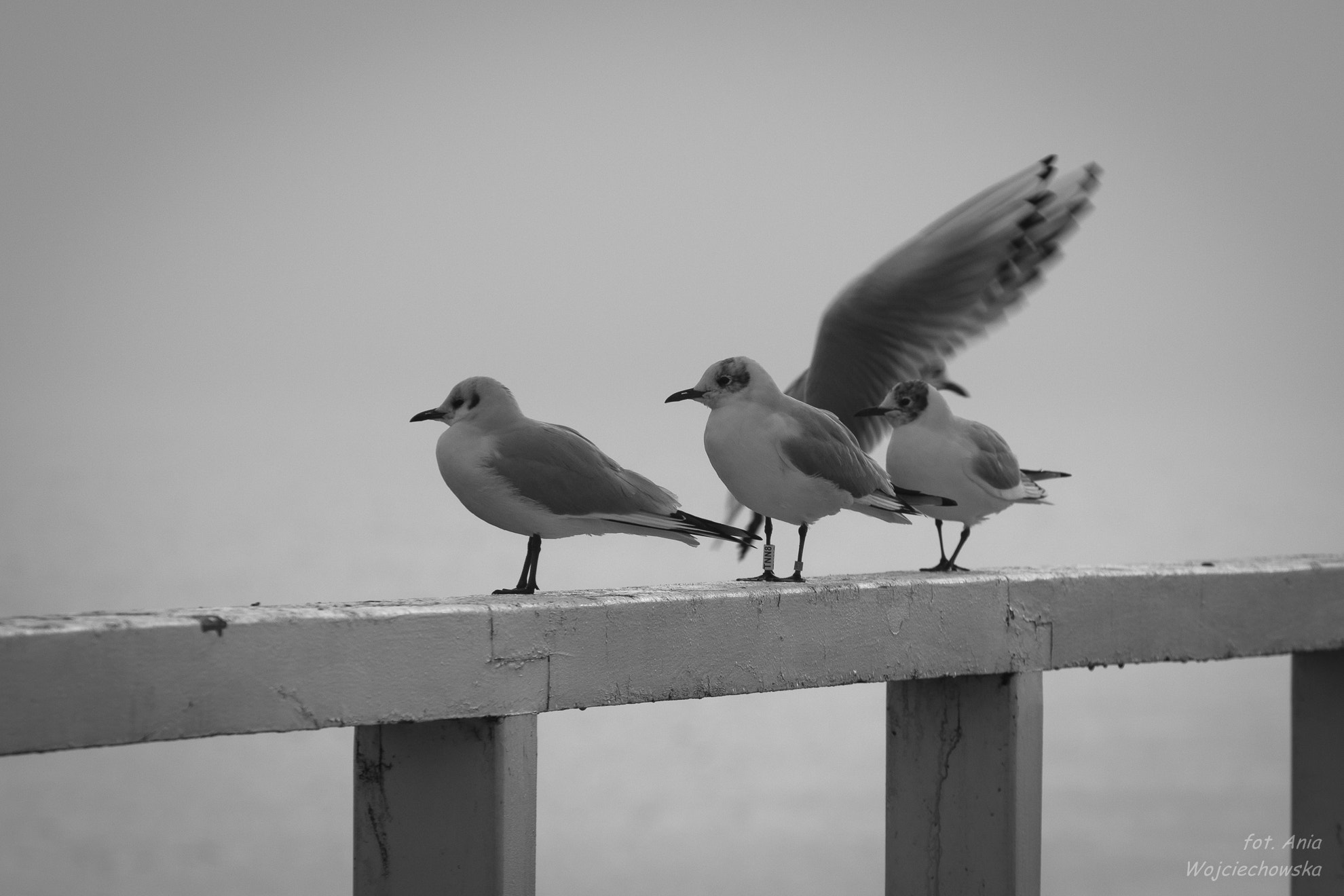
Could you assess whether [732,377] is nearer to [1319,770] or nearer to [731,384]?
[731,384]

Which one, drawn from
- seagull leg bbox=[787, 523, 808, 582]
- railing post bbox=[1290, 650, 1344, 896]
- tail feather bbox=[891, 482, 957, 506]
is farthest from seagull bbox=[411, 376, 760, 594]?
railing post bbox=[1290, 650, 1344, 896]

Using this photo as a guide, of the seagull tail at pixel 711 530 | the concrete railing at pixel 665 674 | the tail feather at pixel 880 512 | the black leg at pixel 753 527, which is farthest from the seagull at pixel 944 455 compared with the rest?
the seagull tail at pixel 711 530

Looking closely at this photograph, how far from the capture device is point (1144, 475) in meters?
69.2

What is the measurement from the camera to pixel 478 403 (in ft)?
10.2

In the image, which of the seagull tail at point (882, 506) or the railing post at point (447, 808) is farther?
the seagull tail at point (882, 506)

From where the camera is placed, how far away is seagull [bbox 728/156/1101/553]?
3764 millimetres

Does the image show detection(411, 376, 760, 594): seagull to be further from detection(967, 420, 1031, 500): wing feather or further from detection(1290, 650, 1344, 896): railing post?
detection(1290, 650, 1344, 896): railing post

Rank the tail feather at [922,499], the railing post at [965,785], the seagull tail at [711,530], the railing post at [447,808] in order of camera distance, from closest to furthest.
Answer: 1. the railing post at [447,808]
2. the railing post at [965,785]
3. the seagull tail at [711,530]
4. the tail feather at [922,499]

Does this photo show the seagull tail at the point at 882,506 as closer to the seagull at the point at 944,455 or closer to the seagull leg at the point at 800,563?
the seagull leg at the point at 800,563

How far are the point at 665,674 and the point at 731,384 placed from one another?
3.47ft

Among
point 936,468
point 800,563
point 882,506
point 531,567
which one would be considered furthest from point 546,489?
point 936,468

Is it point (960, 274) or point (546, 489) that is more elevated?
point (960, 274)

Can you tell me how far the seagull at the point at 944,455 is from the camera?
12.0 ft

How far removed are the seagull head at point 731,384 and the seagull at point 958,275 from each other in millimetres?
639
